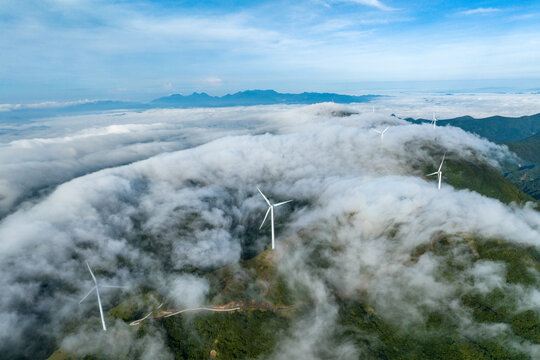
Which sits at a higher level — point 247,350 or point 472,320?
point 472,320

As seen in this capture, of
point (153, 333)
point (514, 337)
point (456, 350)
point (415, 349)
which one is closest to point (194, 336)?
point (153, 333)

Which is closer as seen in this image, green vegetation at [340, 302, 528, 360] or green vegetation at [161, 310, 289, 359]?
green vegetation at [340, 302, 528, 360]

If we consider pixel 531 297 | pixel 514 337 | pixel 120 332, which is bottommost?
pixel 120 332

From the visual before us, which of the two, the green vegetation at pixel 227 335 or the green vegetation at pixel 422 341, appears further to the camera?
the green vegetation at pixel 227 335

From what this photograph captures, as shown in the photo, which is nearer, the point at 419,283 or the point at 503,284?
the point at 503,284

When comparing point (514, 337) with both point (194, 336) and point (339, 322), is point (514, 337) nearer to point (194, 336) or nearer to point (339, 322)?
point (339, 322)

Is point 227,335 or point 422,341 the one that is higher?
point 422,341

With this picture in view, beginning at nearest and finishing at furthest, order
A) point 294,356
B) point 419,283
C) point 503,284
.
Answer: point 294,356 → point 503,284 → point 419,283

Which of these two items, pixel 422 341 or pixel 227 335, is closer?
pixel 422 341

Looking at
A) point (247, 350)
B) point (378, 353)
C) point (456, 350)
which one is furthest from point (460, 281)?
point (247, 350)

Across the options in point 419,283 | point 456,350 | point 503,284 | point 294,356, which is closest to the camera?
point 456,350
